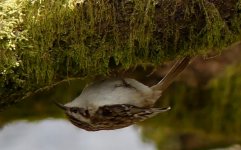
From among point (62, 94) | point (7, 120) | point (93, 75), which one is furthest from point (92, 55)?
point (7, 120)

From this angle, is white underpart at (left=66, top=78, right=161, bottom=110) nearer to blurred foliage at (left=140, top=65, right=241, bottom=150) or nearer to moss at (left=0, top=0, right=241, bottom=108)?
moss at (left=0, top=0, right=241, bottom=108)

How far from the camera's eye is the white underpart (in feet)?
5.30

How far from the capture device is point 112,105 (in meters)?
1.61

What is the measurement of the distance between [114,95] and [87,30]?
18 cm

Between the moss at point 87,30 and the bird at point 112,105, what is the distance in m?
0.07

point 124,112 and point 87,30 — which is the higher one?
point 87,30

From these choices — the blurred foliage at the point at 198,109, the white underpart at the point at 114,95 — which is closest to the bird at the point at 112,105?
the white underpart at the point at 114,95

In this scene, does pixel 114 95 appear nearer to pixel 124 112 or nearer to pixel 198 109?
pixel 124 112

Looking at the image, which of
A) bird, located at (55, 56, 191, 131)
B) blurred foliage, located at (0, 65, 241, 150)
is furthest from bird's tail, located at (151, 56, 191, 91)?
blurred foliage, located at (0, 65, 241, 150)

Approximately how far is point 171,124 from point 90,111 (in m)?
1.83

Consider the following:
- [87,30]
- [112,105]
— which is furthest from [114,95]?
[87,30]

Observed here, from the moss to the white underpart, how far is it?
0.06 m

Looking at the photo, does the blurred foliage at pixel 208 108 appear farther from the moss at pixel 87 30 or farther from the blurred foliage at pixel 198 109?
the moss at pixel 87 30

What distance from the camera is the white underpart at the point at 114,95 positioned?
1.62 meters
